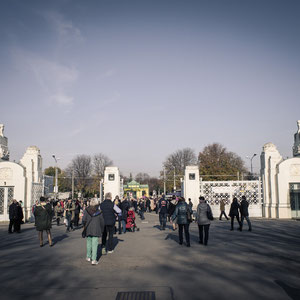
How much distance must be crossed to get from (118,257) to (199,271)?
2862 millimetres

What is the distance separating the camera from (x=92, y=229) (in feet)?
28.4

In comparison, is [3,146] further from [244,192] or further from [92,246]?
[92,246]

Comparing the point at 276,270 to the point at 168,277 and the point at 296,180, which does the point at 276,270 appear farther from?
the point at 296,180

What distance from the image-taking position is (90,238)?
342 inches

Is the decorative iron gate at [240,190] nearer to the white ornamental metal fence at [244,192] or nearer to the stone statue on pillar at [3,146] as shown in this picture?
the white ornamental metal fence at [244,192]

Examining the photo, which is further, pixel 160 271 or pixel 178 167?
pixel 178 167

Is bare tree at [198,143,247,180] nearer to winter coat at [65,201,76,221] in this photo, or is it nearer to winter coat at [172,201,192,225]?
winter coat at [65,201,76,221]

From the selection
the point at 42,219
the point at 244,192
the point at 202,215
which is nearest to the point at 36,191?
the point at 42,219

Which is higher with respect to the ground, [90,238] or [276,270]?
[90,238]

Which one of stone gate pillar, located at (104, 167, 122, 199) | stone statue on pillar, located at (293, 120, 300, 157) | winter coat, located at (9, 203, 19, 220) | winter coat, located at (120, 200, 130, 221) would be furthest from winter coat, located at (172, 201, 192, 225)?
stone gate pillar, located at (104, 167, 122, 199)

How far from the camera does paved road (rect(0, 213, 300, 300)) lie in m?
5.90

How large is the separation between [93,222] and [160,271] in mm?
2328

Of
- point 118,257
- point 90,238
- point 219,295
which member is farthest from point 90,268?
point 219,295

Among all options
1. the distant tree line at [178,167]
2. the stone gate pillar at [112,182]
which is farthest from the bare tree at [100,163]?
the stone gate pillar at [112,182]
